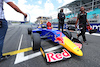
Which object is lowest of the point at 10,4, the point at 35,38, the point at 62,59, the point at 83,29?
the point at 62,59

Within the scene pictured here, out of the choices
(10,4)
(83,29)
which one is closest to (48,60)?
(10,4)

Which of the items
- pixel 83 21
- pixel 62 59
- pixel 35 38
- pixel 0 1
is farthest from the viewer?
pixel 83 21

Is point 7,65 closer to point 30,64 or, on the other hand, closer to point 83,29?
point 30,64

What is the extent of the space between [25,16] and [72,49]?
153cm

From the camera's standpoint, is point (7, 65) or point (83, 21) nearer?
point (7, 65)

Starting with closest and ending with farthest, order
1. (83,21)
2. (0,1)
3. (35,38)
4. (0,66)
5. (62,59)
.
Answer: (0,1)
(0,66)
(62,59)
(35,38)
(83,21)

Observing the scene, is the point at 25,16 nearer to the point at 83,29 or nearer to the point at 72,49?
the point at 72,49

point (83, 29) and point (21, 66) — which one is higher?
point (83, 29)

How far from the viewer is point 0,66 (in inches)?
56.5

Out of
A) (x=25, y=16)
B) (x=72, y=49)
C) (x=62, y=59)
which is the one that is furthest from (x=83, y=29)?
(x=25, y=16)

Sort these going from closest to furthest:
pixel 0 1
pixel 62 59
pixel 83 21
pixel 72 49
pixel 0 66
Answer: pixel 0 1 → pixel 0 66 → pixel 62 59 → pixel 72 49 → pixel 83 21

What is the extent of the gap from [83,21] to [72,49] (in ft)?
6.32

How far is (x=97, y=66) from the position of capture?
1.40 metres

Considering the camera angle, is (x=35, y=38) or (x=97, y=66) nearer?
(x=97, y=66)
